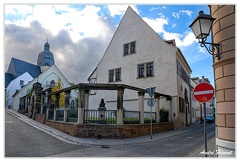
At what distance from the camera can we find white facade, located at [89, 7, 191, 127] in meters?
16.2

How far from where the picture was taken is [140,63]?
1797 centimetres

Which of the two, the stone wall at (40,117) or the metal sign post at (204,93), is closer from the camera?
the metal sign post at (204,93)

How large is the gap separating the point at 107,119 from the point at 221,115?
Answer: 6005 millimetres

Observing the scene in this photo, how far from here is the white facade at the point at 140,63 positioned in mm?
16188

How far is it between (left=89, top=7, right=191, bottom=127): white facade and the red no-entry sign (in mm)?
11357

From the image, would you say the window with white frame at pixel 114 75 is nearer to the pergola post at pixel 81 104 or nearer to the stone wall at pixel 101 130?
the stone wall at pixel 101 130

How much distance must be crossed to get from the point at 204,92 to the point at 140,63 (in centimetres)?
1363

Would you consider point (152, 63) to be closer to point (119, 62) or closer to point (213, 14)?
point (119, 62)

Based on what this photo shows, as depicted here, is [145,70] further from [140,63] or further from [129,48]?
[129,48]

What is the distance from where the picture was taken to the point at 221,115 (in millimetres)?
4539

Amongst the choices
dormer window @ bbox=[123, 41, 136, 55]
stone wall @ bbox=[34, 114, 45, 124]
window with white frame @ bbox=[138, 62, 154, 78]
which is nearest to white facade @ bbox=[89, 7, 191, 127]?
window with white frame @ bbox=[138, 62, 154, 78]

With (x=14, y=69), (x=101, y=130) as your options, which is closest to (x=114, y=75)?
(x=14, y=69)

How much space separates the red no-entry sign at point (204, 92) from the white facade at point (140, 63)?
11357 mm

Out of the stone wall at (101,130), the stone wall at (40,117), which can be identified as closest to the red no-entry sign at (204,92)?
the stone wall at (101,130)
